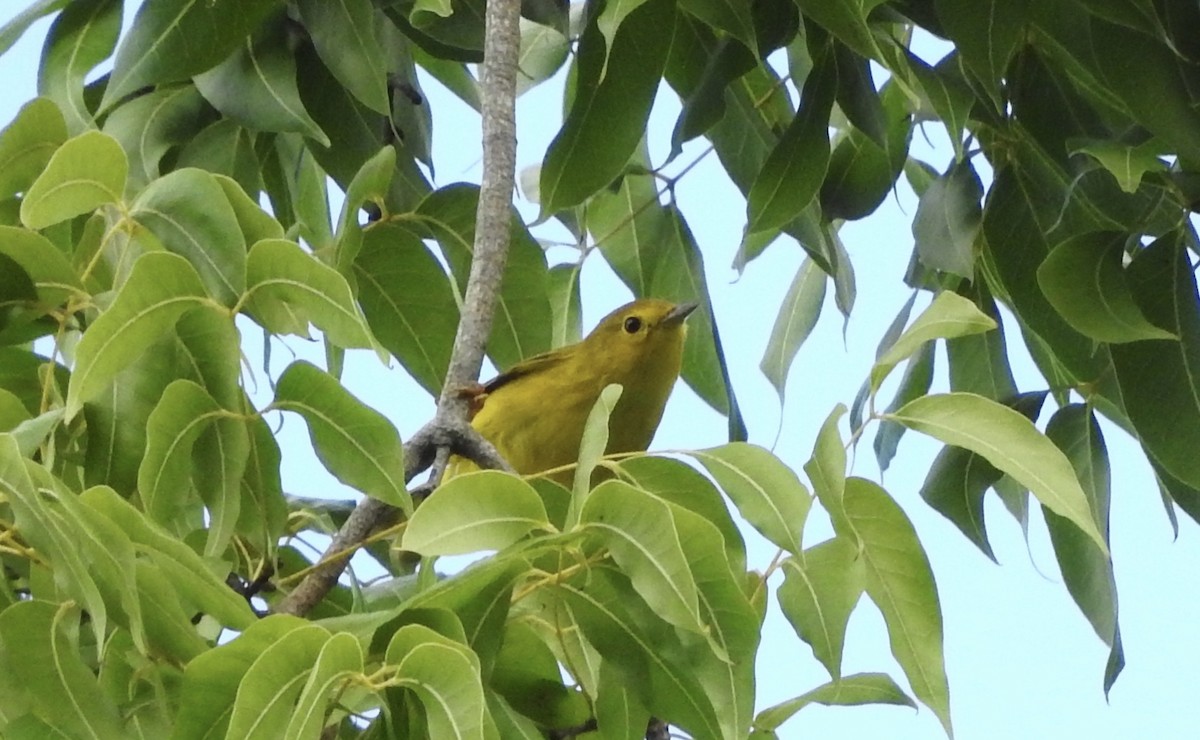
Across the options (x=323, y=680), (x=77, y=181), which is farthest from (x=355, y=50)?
(x=323, y=680)

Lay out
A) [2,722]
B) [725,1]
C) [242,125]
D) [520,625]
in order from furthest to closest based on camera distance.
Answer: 1. [242,125]
2. [725,1]
3. [520,625]
4. [2,722]

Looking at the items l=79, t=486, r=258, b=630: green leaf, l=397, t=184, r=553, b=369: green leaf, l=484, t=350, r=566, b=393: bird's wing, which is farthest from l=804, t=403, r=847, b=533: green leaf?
l=484, t=350, r=566, b=393: bird's wing

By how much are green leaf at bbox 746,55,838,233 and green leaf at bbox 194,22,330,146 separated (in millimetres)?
609

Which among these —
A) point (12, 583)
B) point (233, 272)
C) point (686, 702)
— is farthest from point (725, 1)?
point (12, 583)

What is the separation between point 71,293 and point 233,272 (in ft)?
0.73

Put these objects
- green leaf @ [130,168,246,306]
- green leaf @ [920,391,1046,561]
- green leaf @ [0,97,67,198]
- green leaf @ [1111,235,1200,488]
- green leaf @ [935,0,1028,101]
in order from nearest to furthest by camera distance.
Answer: green leaf @ [130,168,246,306] < green leaf @ [0,97,67,198] < green leaf @ [935,0,1028,101] < green leaf @ [1111,235,1200,488] < green leaf @ [920,391,1046,561]

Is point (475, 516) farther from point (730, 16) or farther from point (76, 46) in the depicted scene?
point (76, 46)

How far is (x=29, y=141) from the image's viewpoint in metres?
1.63

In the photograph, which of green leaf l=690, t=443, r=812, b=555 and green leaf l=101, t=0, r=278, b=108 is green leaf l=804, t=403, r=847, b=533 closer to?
green leaf l=690, t=443, r=812, b=555

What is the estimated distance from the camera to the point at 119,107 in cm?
228

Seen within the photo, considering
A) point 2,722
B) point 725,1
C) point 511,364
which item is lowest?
point 2,722

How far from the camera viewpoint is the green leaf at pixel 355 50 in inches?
84.0

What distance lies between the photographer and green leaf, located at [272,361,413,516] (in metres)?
1.45

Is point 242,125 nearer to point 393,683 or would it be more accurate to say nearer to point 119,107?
point 119,107
